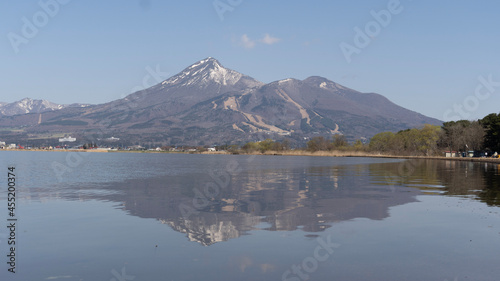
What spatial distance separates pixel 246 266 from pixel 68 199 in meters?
24.0

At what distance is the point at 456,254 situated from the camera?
1702 cm

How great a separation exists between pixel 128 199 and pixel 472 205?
87.3 feet

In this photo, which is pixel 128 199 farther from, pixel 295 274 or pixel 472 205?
pixel 472 205

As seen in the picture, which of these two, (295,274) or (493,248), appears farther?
(493,248)

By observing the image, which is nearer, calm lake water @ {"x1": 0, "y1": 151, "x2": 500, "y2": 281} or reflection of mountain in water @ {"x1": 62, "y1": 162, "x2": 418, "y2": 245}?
calm lake water @ {"x1": 0, "y1": 151, "x2": 500, "y2": 281}

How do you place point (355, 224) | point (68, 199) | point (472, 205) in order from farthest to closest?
point (68, 199) → point (472, 205) → point (355, 224)

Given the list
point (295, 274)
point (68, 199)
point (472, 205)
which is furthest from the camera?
point (68, 199)

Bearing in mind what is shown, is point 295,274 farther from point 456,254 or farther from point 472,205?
point 472,205

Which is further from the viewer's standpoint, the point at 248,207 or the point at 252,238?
the point at 248,207

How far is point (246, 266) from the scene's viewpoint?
49.6 ft

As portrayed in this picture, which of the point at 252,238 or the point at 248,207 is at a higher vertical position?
the point at 248,207

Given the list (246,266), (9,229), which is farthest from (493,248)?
(9,229)

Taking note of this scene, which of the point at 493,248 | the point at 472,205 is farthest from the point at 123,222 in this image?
the point at 472,205

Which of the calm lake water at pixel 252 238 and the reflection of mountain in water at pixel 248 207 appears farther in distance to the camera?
the reflection of mountain in water at pixel 248 207
